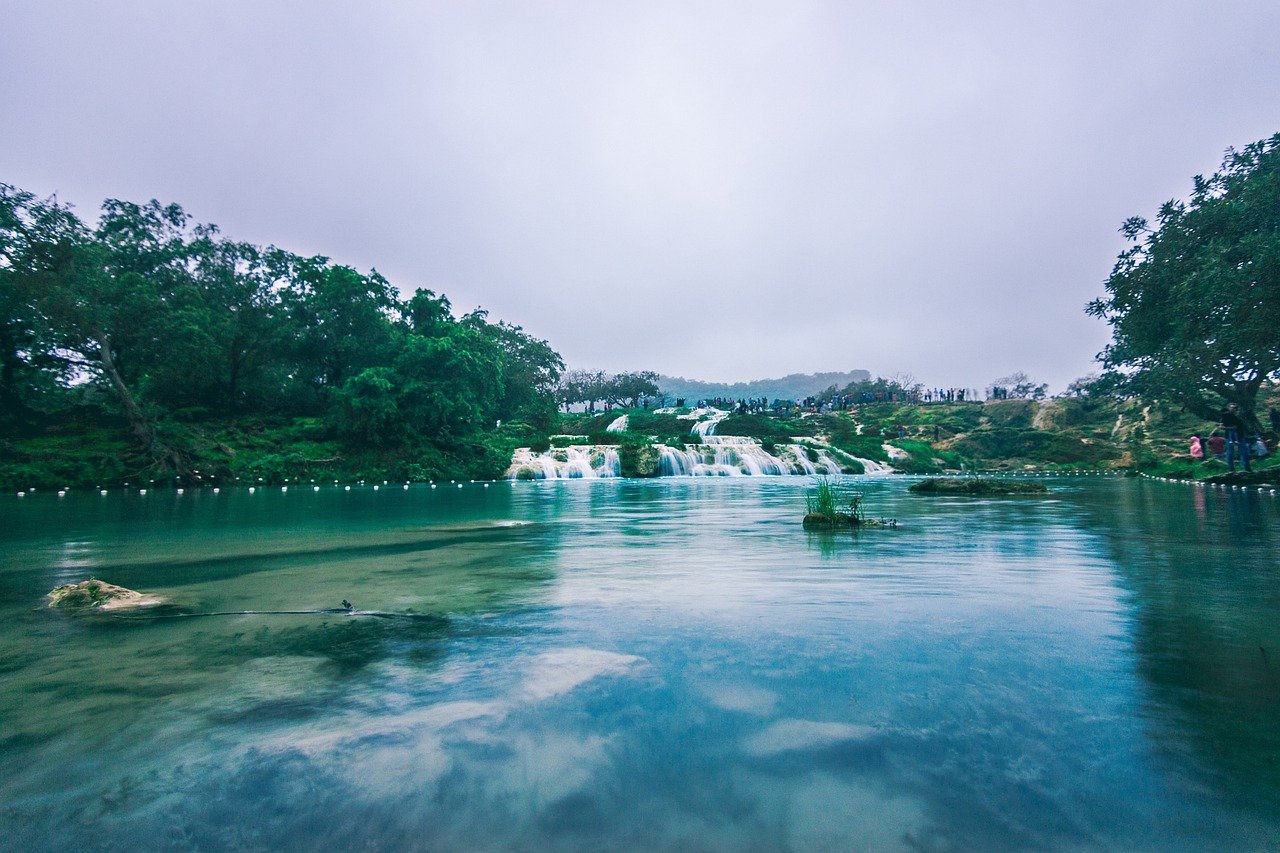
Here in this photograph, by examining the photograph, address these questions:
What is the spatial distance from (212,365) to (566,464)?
83.4 feet

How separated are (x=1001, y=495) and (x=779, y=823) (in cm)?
2520

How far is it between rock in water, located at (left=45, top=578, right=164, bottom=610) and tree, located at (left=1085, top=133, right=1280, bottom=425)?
2887cm

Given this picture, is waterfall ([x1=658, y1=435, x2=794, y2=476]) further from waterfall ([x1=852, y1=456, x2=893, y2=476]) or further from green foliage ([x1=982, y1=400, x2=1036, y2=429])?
green foliage ([x1=982, y1=400, x2=1036, y2=429])

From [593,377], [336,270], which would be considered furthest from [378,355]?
[593,377]

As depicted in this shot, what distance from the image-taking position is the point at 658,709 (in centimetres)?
400

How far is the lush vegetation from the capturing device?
34688mm

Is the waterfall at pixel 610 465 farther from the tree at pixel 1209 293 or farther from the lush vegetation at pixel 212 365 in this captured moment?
the tree at pixel 1209 293

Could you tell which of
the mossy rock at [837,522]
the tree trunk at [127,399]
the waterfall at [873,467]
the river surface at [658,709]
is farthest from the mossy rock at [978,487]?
the tree trunk at [127,399]

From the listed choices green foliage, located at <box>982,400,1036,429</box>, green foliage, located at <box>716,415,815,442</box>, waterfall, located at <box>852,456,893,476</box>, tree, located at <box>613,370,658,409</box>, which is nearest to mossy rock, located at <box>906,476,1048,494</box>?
waterfall, located at <box>852,456,893,476</box>

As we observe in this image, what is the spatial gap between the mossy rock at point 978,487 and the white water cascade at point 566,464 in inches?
989

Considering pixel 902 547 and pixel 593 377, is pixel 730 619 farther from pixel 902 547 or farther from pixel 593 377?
pixel 593 377

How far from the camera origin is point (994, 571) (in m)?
8.73

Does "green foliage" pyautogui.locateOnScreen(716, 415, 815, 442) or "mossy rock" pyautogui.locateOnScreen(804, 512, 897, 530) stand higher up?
"green foliage" pyautogui.locateOnScreen(716, 415, 815, 442)

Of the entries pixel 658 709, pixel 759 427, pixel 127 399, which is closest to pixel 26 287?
pixel 127 399
